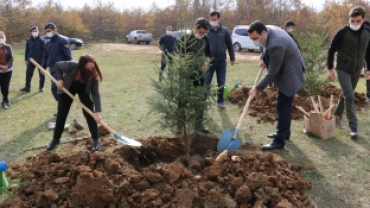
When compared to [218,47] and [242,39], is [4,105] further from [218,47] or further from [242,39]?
[242,39]

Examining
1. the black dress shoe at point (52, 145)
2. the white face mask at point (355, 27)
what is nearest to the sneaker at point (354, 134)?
the white face mask at point (355, 27)

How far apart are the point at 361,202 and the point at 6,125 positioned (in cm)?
598

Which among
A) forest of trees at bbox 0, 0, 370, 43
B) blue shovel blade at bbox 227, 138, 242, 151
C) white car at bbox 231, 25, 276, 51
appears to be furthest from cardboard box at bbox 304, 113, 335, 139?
forest of trees at bbox 0, 0, 370, 43

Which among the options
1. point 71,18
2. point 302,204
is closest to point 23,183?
point 302,204

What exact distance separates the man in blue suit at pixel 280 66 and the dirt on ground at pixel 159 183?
0.79 meters

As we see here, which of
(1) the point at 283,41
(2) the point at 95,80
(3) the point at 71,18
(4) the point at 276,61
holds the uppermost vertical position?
(3) the point at 71,18

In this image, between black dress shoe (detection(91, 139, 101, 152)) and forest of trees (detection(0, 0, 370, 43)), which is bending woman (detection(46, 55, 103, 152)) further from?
forest of trees (detection(0, 0, 370, 43))

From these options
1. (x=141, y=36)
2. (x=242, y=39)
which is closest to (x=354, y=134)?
(x=242, y=39)

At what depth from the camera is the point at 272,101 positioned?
679 cm

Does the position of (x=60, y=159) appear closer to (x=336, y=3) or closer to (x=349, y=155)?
(x=349, y=155)

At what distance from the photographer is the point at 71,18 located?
36.1m

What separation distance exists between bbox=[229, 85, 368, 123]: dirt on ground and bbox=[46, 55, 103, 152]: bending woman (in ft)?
10.1

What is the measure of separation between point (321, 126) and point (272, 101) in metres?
1.90

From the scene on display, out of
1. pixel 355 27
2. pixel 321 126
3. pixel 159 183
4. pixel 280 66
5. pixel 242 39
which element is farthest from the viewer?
pixel 242 39
